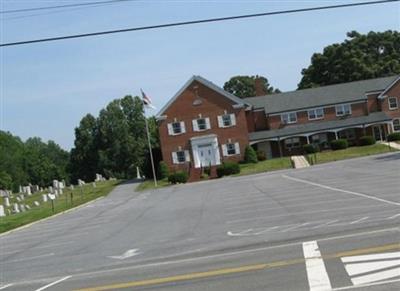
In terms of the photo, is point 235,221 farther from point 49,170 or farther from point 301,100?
point 49,170

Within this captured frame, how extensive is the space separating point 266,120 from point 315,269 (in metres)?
59.3

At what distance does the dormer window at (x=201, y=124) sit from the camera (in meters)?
63.2

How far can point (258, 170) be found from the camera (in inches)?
2147

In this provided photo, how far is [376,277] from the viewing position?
27.7 ft

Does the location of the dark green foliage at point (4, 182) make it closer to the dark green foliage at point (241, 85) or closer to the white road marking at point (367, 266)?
the dark green foliage at point (241, 85)

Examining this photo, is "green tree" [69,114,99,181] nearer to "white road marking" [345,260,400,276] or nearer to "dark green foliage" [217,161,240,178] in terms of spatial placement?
"dark green foliage" [217,161,240,178]

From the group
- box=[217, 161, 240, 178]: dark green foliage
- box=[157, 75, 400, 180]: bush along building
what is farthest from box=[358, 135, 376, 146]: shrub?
box=[217, 161, 240, 178]: dark green foliage

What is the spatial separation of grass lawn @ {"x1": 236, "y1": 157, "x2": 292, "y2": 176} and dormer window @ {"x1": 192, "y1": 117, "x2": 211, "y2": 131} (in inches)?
236

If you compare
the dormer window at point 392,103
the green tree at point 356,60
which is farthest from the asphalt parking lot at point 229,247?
the green tree at point 356,60

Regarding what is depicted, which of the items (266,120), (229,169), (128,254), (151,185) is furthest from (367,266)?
(266,120)

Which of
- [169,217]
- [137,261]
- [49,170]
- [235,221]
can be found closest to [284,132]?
[169,217]

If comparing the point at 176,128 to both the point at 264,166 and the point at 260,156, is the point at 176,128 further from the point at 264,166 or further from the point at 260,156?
the point at 264,166

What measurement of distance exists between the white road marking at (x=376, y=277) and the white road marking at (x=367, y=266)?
213mm

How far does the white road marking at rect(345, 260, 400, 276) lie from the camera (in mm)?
8823
